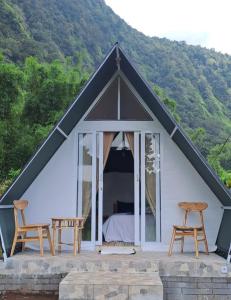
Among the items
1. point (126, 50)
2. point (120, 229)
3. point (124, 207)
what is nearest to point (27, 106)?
point (124, 207)

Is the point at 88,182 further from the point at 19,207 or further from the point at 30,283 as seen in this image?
the point at 30,283

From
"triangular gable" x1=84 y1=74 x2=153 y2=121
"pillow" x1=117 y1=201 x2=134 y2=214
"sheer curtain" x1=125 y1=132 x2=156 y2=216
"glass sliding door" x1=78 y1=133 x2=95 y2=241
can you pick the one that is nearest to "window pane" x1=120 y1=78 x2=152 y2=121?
"triangular gable" x1=84 y1=74 x2=153 y2=121

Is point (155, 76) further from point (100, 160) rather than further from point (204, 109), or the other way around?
point (100, 160)

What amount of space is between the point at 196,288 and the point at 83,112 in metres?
3.38

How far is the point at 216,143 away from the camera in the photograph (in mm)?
27453

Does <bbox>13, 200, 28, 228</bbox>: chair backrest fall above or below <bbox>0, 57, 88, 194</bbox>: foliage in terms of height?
below

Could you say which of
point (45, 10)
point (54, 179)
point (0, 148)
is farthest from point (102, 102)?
point (45, 10)

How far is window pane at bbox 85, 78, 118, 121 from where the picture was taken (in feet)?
24.3

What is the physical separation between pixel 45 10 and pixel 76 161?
30761 mm

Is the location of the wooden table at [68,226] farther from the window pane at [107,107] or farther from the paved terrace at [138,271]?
the window pane at [107,107]

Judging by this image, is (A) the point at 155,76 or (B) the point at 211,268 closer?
(B) the point at 211,268

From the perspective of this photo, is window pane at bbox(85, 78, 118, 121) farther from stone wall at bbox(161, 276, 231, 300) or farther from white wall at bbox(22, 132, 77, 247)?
stone wall at bbox(161, 276, 231, 300)

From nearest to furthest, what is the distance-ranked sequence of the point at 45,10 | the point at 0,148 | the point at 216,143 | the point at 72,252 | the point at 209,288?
the point at 209,288, the point at 72,252, the point at 0,148, the point at 216,143, the point at 45,10


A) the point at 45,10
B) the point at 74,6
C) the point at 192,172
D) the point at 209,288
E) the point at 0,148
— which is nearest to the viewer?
the point at 209,288
